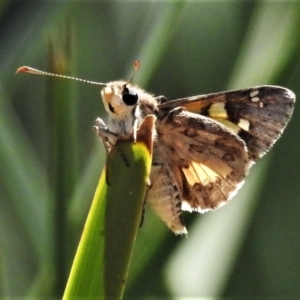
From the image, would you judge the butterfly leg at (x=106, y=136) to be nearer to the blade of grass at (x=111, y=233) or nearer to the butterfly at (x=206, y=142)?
the butterfly at (x=206, y=142)

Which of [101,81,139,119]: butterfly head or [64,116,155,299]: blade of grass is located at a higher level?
[101,81,139,119]: butterfly head

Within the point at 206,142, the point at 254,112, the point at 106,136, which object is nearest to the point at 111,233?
the point at 106,136

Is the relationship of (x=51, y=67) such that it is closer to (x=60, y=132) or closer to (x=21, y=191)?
(x=60, y=132)

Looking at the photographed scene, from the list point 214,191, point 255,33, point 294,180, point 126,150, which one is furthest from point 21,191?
point 294,180

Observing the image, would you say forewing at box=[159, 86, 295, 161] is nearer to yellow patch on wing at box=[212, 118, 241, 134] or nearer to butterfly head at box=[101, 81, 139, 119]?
yellow patch on wing at box=[212, 118, 241, 134]

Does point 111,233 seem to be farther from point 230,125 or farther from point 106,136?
point 230,125

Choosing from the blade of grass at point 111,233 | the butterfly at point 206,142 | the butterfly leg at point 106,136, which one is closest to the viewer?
the blade of grass at point 111,233

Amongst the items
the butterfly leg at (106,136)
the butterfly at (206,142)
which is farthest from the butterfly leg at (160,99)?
the butterfly leg at (106,136)

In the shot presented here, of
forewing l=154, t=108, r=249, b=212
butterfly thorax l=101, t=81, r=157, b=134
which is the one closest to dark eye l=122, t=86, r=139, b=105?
butterfly thorax l=101, t=81, r=157, b=134
